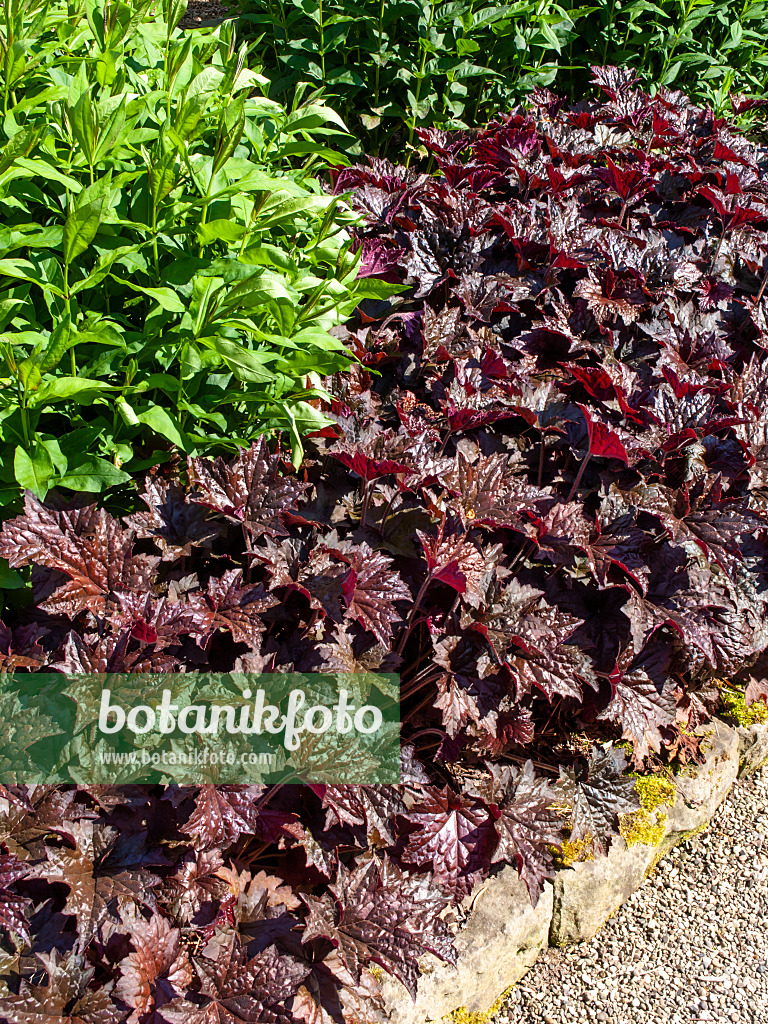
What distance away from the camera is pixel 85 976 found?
1.45m

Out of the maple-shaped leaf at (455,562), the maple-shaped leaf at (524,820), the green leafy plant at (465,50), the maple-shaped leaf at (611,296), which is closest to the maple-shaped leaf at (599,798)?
the maple-shaped leaf at (524,820)

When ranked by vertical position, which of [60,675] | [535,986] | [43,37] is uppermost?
[43,37]

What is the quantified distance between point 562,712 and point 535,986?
0.72 metres

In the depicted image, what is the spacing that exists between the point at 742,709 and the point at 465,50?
10.6 ft

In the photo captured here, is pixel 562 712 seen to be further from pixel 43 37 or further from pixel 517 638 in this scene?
pixel 43 37

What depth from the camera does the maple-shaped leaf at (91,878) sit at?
5.04ft

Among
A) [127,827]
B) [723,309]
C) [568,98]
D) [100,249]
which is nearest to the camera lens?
[127,827]

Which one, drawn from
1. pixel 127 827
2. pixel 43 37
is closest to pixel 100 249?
pixel 43 37

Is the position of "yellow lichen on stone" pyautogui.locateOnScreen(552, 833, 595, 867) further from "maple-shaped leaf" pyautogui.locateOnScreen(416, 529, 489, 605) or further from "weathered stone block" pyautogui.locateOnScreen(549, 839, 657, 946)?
"maple-shaped leaf" pyautogui.locateOnScreen(416, 529, 489, 605)

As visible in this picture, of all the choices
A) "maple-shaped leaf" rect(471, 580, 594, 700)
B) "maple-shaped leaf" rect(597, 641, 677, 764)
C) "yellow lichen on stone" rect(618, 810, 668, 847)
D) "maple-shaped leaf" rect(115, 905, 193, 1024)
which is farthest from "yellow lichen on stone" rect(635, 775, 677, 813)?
"maple-shaped leaf" rect(115, 905, 193, 1024)

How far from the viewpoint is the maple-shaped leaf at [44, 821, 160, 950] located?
60.4 inches

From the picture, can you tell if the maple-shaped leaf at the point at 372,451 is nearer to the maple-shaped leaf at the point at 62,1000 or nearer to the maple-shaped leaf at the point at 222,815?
the maple-shaped leaf at the point at 222,815

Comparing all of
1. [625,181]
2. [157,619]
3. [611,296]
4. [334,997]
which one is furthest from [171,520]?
[625,181]

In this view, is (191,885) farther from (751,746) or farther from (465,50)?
(465,50)
